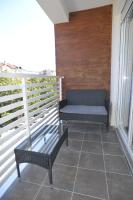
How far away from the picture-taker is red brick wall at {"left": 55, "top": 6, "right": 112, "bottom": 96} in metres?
2.87

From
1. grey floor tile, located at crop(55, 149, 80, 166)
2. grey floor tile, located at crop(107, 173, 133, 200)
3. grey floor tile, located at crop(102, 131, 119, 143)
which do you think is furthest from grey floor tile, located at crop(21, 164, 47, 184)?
grey floor tile, located at crop(102, 131, 119, 143)

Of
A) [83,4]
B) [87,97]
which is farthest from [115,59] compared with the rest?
[83,4]

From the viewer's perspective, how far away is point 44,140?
1592mm

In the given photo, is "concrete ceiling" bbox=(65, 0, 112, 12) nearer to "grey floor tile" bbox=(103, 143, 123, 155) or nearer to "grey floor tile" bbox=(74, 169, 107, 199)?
"grey floor tile" bbox=(103, 143, 123, 155)

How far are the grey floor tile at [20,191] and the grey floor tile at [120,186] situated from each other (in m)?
0.76

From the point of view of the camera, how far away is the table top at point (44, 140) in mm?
1363

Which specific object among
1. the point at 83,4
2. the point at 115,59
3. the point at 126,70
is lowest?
the point at 126,70

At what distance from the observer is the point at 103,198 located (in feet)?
3.74

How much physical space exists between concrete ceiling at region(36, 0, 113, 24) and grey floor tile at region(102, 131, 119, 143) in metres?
2.66

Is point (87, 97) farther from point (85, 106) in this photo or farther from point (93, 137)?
point (93, 137)

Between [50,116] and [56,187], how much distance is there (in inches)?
59.2

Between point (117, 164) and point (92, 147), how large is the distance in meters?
0.48

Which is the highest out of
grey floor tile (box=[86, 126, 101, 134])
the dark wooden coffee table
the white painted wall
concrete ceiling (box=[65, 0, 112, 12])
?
concrete ceiling (box=[65, 0, 112, 12])

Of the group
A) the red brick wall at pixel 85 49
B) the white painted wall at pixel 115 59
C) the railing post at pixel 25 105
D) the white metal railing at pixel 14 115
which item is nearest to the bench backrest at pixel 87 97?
the red brick wall at pixel 85 49
